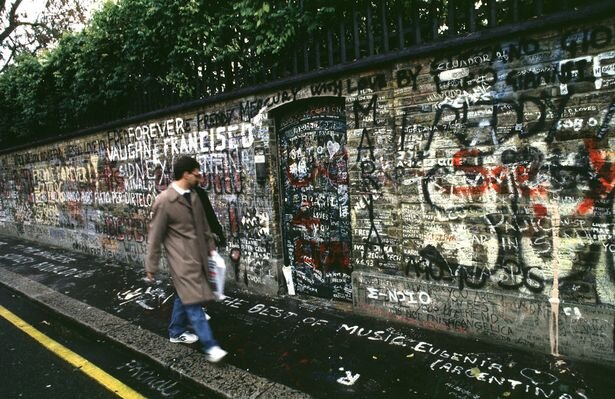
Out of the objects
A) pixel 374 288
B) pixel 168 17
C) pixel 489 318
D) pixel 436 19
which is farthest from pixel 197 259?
pixel 168 17

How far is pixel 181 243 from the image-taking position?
4168 millimetres

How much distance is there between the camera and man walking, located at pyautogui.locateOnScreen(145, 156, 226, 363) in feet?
13.6

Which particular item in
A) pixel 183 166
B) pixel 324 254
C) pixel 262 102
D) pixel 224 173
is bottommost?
pixel 324 254

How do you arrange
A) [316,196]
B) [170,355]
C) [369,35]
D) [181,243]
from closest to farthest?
1. [181,243]
2. [170,355]
3. [369,35]
4. [316,196]

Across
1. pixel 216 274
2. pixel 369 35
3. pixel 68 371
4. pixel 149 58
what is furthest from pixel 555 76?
pixel 149 58

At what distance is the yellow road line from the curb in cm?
38

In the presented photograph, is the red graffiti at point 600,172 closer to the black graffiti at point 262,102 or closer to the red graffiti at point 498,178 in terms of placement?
the red graffiti at point 498,178

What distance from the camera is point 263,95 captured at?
593cm

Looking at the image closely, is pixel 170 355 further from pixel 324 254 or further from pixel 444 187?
pixel 444 187

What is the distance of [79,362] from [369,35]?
5.03 metres

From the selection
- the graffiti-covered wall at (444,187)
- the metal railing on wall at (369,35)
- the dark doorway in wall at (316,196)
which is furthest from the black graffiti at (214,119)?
the dark doorway in wall at (316,196)

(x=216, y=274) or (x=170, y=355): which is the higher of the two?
(x=216, y=274)

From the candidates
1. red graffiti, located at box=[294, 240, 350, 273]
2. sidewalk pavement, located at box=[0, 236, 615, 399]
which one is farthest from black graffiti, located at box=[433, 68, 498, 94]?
sidewalk pavement, located at box=[0, 236, 615, 399]

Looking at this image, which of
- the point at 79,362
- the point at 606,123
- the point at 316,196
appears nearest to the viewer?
the point at 606,123
